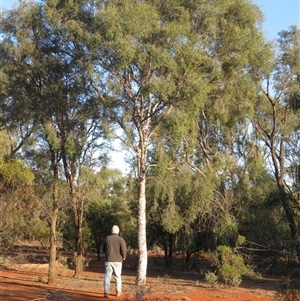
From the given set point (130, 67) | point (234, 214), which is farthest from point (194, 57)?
point (234, 214)

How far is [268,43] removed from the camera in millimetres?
22188

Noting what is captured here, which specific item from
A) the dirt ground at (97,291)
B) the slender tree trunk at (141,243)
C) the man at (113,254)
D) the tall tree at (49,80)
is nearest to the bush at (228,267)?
the dirt ground at (97,291)

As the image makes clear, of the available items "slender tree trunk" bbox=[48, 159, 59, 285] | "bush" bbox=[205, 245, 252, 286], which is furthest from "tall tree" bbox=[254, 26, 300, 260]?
"slender tree trunk" bbox=[48, 159, 59, 285]

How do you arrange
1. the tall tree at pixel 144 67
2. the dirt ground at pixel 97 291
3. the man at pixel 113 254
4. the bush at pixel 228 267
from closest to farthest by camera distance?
the dirt ground at pixel 97 291 < the man at pixel 113 254 < the tall tree at pixel 144 67 < the bush at pixel 228 267

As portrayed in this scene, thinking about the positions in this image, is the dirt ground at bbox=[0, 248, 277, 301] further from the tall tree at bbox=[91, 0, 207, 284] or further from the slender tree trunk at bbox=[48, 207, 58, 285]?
the tall tree at bbox=[91, 0, 207, 284]

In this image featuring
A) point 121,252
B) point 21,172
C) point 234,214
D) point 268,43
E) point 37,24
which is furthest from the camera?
point 234,214

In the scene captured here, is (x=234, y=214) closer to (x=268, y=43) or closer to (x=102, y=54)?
(x=268, y=43)

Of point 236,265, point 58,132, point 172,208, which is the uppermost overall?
point 58,132

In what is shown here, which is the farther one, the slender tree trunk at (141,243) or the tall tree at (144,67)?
the slender tree trunk at (141,243)

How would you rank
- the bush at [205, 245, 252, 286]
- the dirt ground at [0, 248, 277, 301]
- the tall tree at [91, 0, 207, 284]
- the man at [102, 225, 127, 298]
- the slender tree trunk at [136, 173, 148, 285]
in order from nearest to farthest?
the dirt ground at [0, 248, 277, 301]
the man at [102, 225, 127, 298]
the tall tree at [91, 0, 207, 284]
the bush at [205, 245, 252, 286]
the slender tree trunk at [136, 173, 148, 285]

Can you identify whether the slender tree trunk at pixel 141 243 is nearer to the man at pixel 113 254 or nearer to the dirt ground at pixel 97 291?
the dirt ground at pixel 97 291

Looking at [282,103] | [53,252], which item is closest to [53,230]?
[53,252]

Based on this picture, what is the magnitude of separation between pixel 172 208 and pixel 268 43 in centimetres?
839

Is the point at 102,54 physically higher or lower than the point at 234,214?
higher
